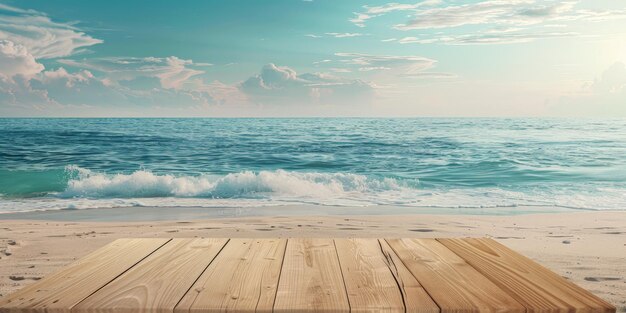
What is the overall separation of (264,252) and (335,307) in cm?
85

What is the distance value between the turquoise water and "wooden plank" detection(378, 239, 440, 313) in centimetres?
910

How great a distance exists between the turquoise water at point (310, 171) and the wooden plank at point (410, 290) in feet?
29.9

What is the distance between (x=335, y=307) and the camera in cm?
182

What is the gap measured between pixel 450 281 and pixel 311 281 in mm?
571

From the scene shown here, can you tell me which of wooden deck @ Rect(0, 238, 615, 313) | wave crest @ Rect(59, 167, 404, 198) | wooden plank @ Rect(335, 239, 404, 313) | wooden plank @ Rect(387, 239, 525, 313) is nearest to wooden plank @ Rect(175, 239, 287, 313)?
wooden deck @ Rect(0, 238, 615, 313)

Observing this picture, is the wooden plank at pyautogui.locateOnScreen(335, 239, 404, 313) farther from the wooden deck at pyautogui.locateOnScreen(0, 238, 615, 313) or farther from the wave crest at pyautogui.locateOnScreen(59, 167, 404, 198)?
the wave crest at pyautogui.locateOnScreen(59, 167, 404, 198)

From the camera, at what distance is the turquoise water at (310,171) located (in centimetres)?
1262

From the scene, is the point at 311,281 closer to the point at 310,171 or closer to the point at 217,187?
the point at 217,187

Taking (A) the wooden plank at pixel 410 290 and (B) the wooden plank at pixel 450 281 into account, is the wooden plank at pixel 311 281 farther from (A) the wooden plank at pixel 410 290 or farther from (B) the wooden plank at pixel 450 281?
(B) the wooden plank at pixel 450 281

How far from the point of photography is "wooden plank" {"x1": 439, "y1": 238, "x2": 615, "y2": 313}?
1.84 meters

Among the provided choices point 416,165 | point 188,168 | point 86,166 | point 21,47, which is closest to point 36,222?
point 188,168

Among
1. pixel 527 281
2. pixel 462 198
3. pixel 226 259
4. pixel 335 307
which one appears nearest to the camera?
pixel 335 307

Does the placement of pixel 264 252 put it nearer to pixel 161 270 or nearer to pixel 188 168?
pixel 161 270

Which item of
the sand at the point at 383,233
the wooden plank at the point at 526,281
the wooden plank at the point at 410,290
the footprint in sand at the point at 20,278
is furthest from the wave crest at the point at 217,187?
the wooden plank at the point at 410,290
